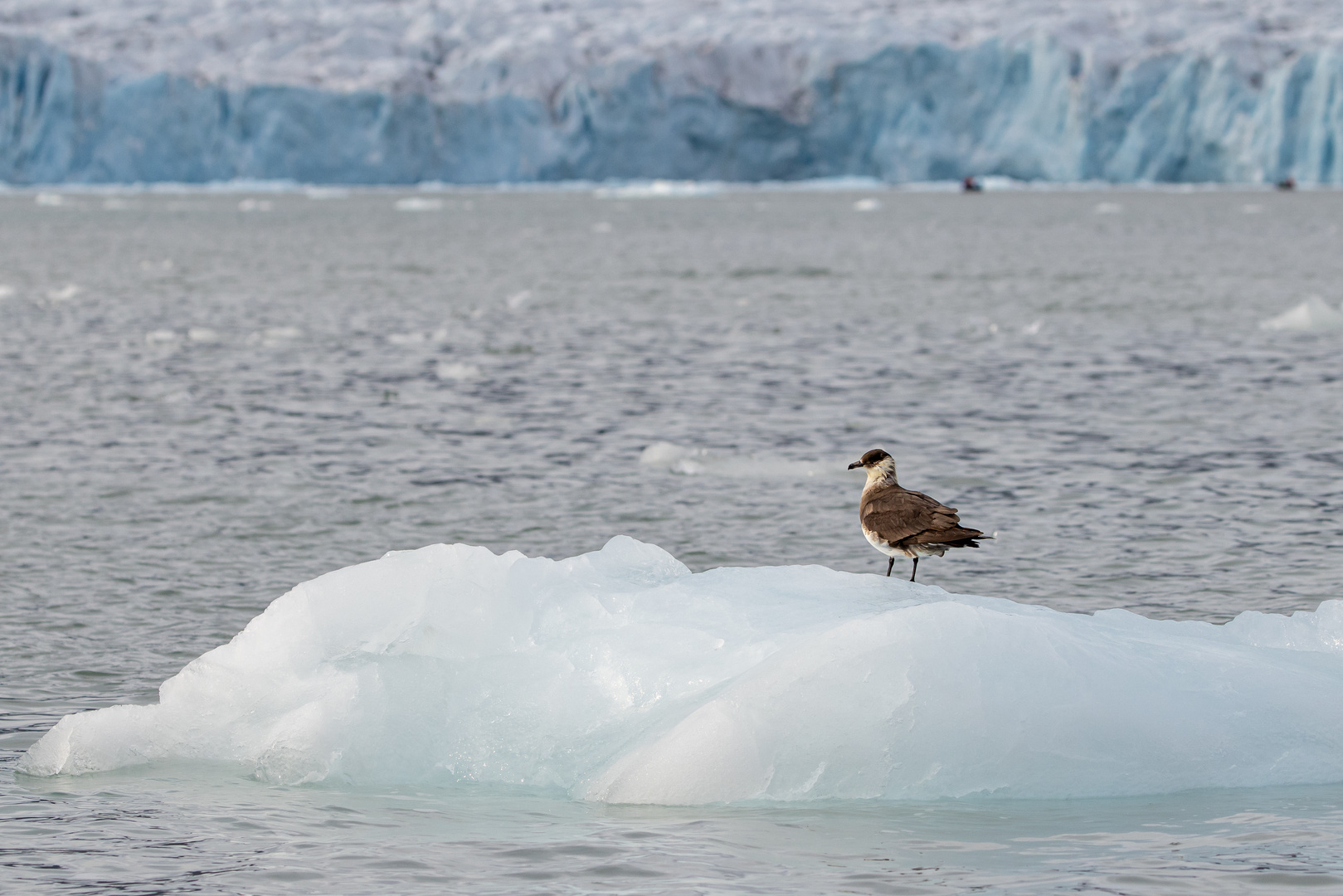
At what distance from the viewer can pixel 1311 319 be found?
67.7 ft

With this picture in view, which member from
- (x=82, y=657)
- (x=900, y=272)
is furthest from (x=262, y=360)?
(x=900, y=272)

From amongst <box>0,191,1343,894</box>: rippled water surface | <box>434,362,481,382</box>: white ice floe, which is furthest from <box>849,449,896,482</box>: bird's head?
<box>434,362,481,382</box>: white ice floe

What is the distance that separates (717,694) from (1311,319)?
1679 centimetres

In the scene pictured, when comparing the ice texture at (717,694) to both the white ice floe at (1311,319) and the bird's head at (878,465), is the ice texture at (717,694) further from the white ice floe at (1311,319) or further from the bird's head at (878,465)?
the white ice floe at (1311,319)

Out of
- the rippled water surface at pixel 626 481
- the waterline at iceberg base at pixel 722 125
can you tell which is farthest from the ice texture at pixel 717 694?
the waterline at iceberg base at pixel 722 125

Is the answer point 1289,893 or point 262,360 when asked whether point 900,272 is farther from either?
point 1289,893

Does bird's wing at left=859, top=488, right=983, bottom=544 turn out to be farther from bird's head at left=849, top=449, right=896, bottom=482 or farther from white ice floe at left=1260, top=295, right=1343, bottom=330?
white ice floe at left=1260, top=295, right=1343, bottom=330

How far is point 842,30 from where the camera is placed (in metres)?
70.5

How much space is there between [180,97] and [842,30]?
26477 millimetres

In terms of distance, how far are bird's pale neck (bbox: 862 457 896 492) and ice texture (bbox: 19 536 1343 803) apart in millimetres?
796

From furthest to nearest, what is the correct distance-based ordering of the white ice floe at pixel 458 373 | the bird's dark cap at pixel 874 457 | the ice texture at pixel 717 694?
the white ice floe at pixel 458 373 → the bird's dark cap at pixel 874 457 → the ice texture at pixel 717 694

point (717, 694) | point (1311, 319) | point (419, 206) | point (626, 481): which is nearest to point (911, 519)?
point (717, 694)

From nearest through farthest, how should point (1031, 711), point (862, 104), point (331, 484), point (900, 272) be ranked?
1. point (1031, 711)
2. point (331, 484)
3. point (900, 272)
4. point (862, 104)

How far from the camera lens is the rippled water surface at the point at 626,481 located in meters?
5.11
